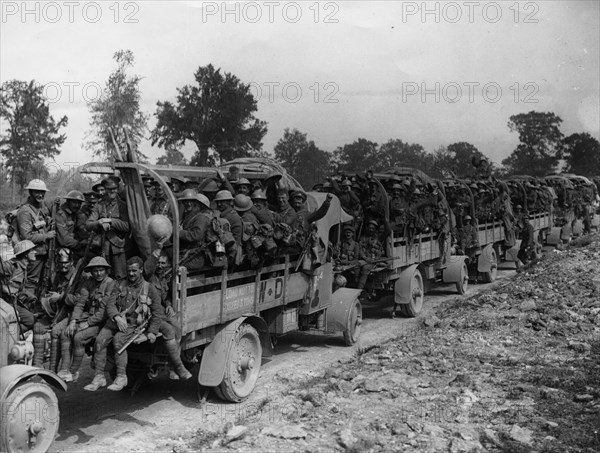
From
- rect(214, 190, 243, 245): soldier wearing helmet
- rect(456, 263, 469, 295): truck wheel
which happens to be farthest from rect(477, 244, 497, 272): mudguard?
rect(214, 190, 243, 245): soldier wearing helmet

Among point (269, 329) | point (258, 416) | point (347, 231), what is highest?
point (347, 231)

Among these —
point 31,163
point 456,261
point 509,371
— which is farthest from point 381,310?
point 31,163

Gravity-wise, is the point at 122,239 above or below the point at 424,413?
above

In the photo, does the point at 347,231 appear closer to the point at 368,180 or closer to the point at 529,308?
the point at 368,180

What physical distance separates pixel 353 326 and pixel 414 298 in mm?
2976

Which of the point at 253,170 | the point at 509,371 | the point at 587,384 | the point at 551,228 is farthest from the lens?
the point at 551,228

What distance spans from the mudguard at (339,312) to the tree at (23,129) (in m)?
29.9

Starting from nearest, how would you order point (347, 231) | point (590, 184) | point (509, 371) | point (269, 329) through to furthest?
point (509, 371)
point (269, 329)
point (347, 231)
point (590, 184)

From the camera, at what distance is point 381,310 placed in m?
13.9

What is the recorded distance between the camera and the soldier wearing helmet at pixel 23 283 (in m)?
6.71

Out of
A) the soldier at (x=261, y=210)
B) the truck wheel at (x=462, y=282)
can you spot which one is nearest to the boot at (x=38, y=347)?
the soldier at (x=261, y=210)

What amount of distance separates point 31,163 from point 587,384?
113 ft

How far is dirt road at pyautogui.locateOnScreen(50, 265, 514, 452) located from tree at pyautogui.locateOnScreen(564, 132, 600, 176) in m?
60.8

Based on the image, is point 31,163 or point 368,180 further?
point 31,163
